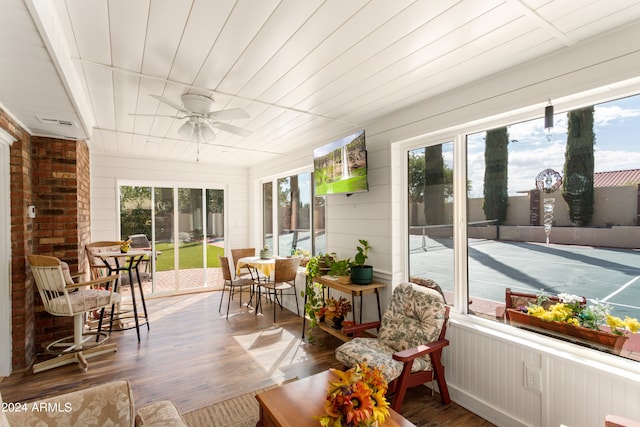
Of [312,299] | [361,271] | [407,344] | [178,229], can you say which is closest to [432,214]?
[361,271]

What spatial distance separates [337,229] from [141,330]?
2.90 metres

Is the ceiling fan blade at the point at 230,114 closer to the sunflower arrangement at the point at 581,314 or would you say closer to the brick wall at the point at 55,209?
the brick wall at the point at 55,209

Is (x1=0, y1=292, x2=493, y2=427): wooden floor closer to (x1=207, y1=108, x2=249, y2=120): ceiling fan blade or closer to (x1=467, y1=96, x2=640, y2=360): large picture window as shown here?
(x1=467, y1=96, x2=640, y2=360): large picture window

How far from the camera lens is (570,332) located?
2.01 metres

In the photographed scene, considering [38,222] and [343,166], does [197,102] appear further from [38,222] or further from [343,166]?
[38,222]

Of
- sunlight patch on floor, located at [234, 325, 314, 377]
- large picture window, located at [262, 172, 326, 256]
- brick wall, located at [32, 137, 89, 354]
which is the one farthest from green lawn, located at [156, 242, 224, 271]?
sunlight patch on floor, located at [234, 325, 314, 377]

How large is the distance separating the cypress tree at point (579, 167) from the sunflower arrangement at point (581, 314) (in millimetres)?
522

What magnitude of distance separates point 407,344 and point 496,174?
5.18ft

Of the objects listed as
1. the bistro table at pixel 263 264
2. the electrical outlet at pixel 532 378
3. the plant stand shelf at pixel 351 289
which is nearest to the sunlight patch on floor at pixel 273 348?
the plant stand shelf at pixel 351 289

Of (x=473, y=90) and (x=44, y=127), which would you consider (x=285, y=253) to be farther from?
(x=473, y=90)

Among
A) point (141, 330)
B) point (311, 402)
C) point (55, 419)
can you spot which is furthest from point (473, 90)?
point (141, 330)

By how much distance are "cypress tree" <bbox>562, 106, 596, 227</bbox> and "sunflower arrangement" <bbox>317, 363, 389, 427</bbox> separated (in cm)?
173

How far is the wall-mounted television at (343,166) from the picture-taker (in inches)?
126

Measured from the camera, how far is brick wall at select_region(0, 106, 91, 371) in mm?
2922
